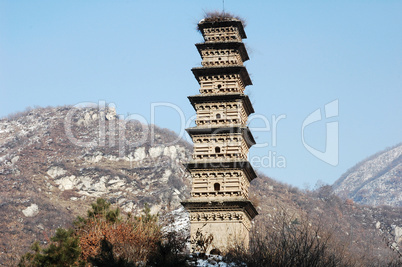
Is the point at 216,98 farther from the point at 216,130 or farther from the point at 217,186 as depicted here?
the point at 217,186

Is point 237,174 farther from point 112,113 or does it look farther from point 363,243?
point 112,113

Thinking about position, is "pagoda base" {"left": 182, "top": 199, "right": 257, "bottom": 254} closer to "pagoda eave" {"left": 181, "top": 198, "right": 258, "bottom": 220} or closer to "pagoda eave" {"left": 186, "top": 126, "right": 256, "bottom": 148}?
"pagoda eave" {"left": 181, "top": 198, "right": 258, "bottom": 220}

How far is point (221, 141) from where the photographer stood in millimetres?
36062

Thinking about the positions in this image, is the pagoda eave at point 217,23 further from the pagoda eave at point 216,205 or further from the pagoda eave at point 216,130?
the pagoda eave at point 216,205

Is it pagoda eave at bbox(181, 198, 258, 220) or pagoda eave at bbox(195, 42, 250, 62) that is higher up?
pagoda eave at bbox(195, 42, 250, 62)

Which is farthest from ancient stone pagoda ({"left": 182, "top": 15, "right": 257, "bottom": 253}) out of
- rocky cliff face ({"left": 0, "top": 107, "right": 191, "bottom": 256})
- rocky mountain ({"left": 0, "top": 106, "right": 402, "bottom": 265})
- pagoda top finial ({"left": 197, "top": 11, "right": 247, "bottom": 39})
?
rocky mountain ({"left": 0, "top": 106, "right": 402, "bottom": 265})

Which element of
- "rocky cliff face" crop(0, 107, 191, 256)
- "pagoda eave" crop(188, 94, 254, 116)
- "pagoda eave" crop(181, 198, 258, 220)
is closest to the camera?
"pagoda eave" crop(181, 198, 258, 220)

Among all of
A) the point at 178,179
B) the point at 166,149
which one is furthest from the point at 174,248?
the point at 166,149

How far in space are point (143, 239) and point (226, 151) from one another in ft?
29.2

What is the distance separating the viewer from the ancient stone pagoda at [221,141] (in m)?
34.2

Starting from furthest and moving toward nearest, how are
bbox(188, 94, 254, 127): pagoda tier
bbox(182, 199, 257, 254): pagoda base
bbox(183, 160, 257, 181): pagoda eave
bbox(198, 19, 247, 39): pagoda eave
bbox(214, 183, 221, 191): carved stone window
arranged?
1. bbox(198, 19, 247, 39): pagoda eave
2. bbox(188, 94, 254, 127): pagoda tier
3. bbox(214, 183, 221, 191): carved stone window
4. bbox(183, 160, 257, 181): pagoda eave
5. bbox(182, 199, 257, 254): pagoda base

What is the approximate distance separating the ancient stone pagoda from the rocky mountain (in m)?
66.9

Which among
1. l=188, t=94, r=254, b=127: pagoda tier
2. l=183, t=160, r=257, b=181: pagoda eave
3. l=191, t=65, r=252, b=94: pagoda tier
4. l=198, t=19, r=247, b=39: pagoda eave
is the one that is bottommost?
l=183, t=160, r=257, b=181: pagoda eave

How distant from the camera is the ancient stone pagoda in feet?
112
